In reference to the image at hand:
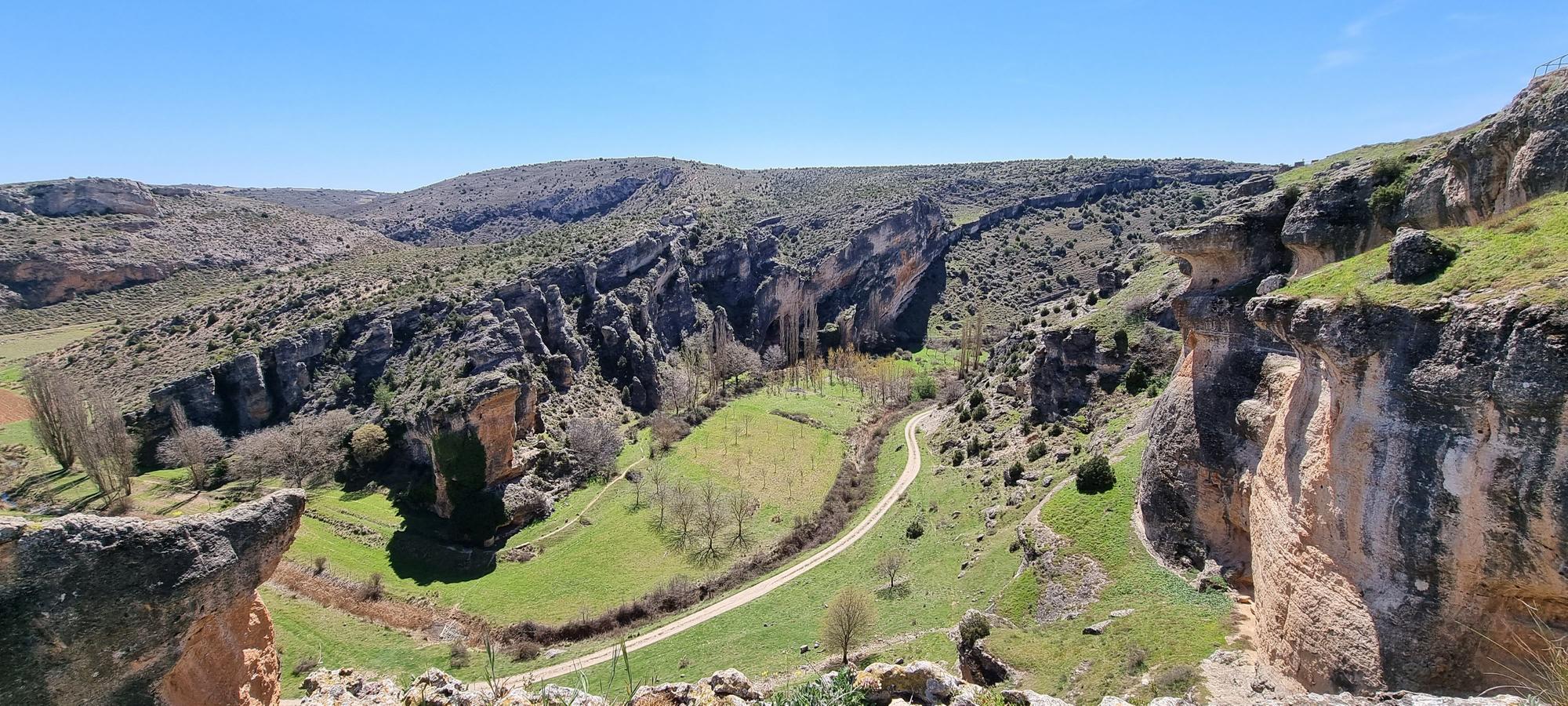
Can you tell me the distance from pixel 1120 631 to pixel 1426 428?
35.7ft

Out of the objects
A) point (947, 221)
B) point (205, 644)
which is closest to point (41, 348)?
point (205, 644)

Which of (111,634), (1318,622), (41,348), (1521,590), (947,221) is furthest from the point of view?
(947,221)

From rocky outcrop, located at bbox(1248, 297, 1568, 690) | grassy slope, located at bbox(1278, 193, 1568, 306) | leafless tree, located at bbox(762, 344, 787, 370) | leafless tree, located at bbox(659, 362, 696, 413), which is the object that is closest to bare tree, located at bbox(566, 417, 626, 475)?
leafless tree, located at bbox(659, 362, 696, 413)

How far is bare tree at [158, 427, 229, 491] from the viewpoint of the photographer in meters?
41.9

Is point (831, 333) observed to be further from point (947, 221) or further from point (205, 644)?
point (205, 644)

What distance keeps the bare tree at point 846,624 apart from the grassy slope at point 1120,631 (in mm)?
6096

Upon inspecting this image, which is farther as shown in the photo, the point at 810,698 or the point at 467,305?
the point at 467,305

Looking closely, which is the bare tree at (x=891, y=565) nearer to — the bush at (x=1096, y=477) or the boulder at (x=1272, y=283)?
the bush at (x=1096, y=477)

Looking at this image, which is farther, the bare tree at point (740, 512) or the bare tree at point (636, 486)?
the bare tree at point (636, 486)

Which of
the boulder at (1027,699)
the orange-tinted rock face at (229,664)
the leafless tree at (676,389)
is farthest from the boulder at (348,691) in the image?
the leafless tree at (676,389)

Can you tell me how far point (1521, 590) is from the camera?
11.4 metres

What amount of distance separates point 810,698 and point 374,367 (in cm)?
5981

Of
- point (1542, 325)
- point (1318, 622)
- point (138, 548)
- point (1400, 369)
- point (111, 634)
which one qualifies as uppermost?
point (1542, 325)

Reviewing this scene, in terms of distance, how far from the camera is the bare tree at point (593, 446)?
50781mm
